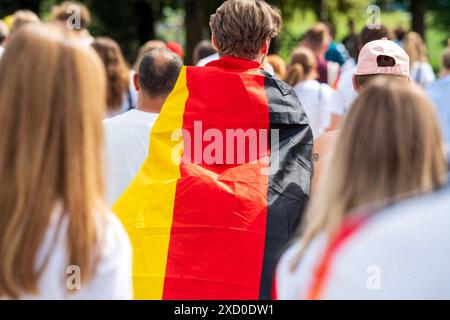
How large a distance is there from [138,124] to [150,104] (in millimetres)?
200

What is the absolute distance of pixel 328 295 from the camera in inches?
82.3

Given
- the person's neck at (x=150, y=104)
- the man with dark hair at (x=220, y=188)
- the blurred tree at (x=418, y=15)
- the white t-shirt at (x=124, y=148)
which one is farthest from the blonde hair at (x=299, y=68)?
the blurred tree at (x=418, y=15)

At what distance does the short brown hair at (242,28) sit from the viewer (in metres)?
3.87

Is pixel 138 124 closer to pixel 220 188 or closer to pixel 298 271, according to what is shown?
pixel 220 188

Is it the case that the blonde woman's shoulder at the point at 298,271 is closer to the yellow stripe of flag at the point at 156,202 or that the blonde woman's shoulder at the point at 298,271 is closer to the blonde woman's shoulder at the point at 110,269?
the blonde woman's shoulder at the point at 110,269

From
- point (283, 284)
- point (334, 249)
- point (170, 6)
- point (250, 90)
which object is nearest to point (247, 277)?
point (250, 90)

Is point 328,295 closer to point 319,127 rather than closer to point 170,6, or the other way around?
point 319,127

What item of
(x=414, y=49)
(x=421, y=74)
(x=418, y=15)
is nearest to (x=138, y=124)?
(x=421, y=74)

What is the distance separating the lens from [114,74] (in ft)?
21.5

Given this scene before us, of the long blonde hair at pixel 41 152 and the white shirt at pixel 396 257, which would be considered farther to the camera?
the long blonde hair at pixel 41 152

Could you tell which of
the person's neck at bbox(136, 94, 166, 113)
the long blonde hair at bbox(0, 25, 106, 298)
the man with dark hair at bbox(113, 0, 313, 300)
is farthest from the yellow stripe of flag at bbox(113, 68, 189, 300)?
the long blonde hair at bbox(0, 25, 106, 298)

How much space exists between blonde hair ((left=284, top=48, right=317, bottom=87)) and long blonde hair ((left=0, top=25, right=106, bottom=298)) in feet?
17.4

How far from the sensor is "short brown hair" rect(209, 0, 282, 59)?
3.87 meters
